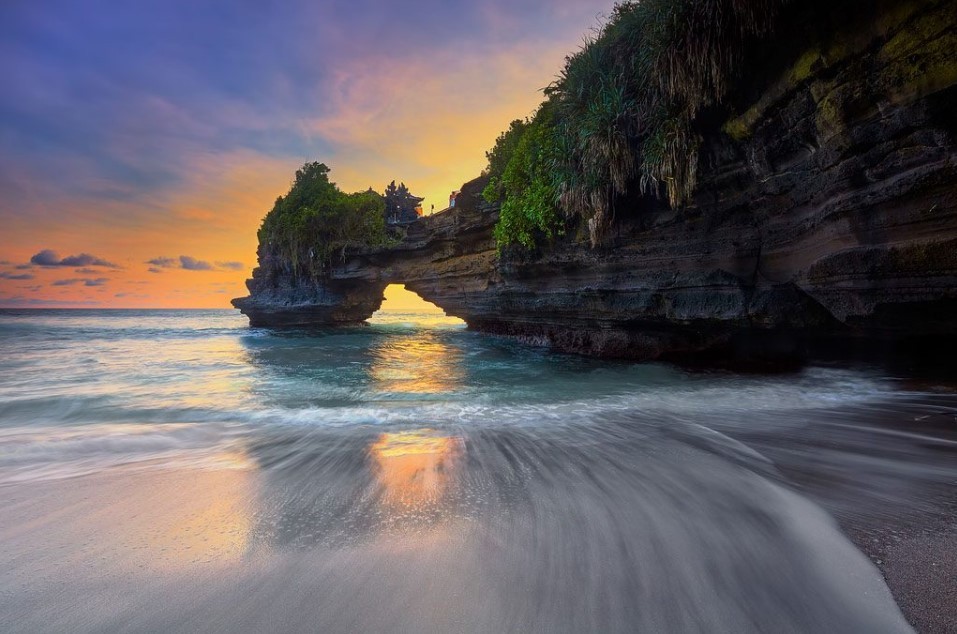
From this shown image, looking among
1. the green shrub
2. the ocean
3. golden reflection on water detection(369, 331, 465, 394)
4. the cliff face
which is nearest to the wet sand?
the ocean

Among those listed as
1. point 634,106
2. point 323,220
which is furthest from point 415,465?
point 323,220

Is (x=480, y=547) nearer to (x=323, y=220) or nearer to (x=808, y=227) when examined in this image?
(x=808, y=227)

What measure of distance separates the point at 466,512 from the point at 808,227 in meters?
6.81

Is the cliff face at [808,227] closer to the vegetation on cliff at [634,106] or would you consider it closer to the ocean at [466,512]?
the vegetation on cliff at [634,106]

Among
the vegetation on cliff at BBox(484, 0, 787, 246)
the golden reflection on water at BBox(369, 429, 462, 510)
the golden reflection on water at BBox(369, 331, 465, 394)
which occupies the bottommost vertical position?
the golden reflection on water at BBox(369, 331, 465, 394)

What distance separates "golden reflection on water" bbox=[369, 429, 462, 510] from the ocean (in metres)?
0.03

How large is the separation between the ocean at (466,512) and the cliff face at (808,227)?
5.87ft

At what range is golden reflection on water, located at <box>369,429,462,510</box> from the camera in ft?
9.77

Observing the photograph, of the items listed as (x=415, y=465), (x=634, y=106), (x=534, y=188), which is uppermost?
(x=634, y=106)

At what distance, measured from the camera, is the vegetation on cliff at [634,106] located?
584cm

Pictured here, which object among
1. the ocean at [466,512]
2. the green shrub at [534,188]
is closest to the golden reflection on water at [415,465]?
the ocean at [466,512]

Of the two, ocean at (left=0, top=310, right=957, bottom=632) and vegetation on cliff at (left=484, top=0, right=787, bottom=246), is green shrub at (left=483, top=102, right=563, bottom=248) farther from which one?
ocean at (left=0, top=310, right=957, bottom=632)

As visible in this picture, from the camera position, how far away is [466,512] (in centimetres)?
271

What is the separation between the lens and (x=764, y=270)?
7.30 meters
